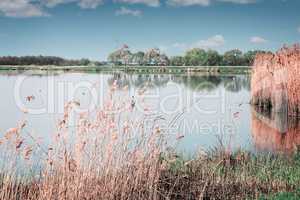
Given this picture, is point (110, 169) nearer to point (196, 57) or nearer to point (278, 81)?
point (278, 81)

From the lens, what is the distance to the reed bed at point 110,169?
18.1 feet

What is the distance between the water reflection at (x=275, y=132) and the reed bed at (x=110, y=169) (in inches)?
151

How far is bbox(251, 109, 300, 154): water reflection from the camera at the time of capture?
35.6ft

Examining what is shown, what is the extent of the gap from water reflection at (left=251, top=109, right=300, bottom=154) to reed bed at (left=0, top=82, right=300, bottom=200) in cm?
383

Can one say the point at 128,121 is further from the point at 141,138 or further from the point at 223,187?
the point at 223,187

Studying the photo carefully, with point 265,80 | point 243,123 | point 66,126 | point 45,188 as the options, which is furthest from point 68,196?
point 265,80

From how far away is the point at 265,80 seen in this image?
17859mm

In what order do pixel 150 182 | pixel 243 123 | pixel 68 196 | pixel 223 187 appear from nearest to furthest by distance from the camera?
pixel 68 196
pixel 150 182
pixel 223 187
pixel 243 123

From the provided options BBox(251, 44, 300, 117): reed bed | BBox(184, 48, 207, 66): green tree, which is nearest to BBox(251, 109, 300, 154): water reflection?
BBox(251, 44, 300, 117): reed bed

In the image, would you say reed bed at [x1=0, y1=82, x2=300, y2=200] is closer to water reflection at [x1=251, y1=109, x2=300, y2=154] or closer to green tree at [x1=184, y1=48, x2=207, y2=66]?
water reflection at [x1=251, y1=109, x2=300, y2=154]

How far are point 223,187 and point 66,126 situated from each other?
2488 millimetres

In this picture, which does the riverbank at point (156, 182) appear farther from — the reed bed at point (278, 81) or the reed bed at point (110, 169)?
the reed bed at point (278, 81)

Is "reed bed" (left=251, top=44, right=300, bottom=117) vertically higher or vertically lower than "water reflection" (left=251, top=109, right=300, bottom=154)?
higher

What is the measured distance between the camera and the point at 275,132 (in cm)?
1380
